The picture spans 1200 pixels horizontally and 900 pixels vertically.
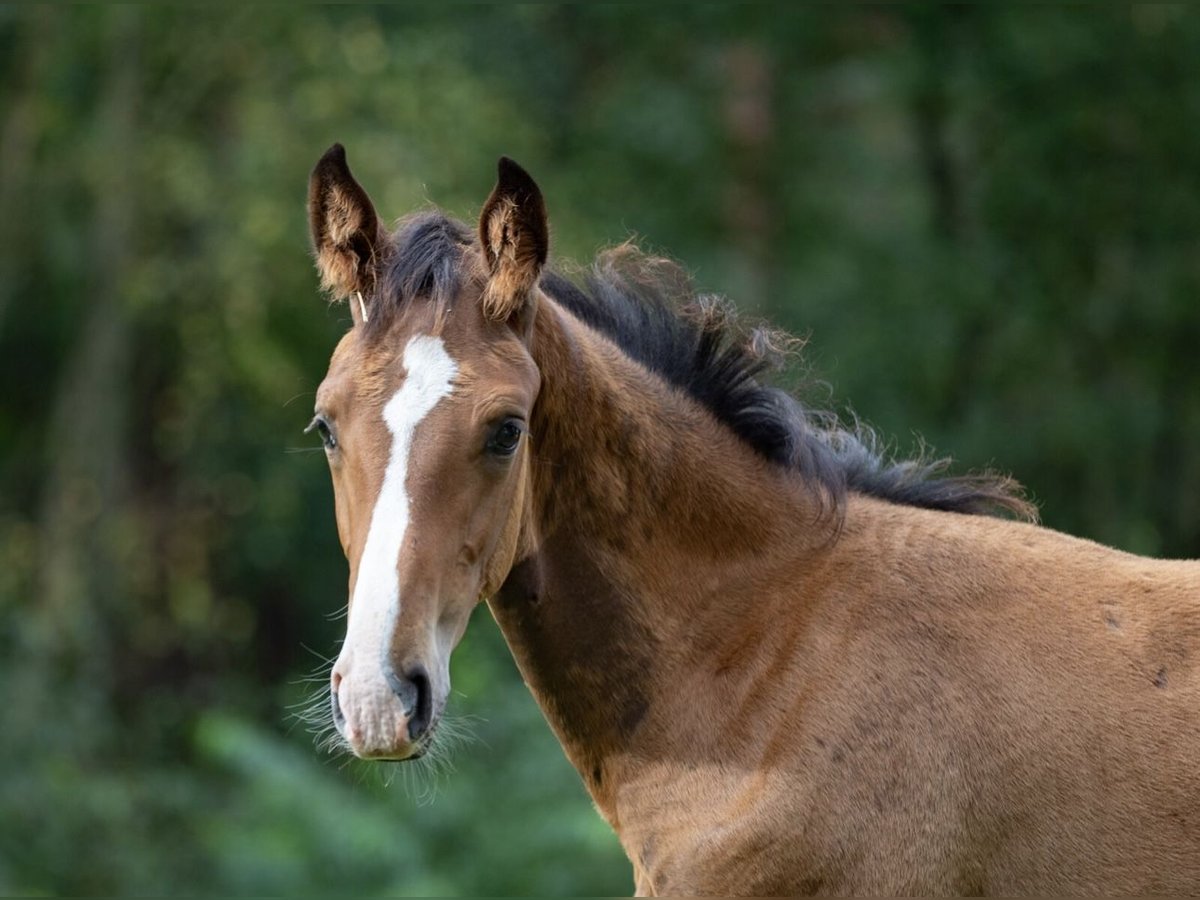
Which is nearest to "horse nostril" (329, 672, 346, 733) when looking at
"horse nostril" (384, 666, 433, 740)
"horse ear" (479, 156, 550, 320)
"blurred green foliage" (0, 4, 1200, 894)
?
"horse nostril" (384, 666, 433, 740)

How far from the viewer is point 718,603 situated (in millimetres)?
4012

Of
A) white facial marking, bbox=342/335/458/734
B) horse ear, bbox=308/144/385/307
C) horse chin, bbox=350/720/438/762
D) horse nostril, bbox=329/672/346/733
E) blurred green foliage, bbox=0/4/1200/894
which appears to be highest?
horse ear, bbox=308/144/385/307

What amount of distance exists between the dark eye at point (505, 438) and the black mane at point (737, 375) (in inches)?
28.1

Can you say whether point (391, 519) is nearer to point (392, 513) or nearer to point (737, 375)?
point (392, 513)

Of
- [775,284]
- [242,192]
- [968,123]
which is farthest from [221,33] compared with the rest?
[968,123]

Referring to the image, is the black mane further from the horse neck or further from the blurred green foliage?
the blurred green foliage

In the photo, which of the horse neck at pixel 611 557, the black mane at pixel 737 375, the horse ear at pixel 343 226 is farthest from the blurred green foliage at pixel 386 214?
the horse ear at pixel 343 226

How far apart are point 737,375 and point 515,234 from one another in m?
0.84

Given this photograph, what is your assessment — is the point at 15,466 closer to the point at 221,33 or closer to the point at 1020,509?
the point at 221,33

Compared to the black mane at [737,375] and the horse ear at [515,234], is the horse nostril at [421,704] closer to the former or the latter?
the horse ear at [515,234]

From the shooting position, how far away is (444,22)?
1822cm

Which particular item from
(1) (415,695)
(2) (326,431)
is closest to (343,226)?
(2) (326,431)

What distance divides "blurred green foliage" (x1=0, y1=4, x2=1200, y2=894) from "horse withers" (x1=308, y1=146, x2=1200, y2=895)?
7275 mm

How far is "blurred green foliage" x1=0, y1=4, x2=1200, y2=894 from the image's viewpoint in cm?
1411
